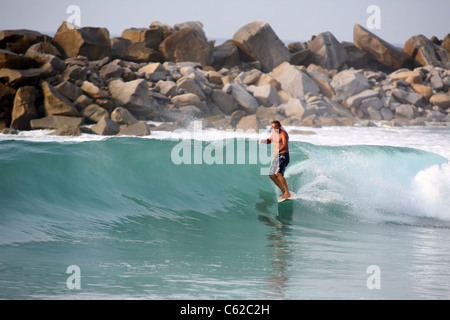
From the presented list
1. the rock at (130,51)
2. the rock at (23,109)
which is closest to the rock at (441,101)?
the rock at (130,51)

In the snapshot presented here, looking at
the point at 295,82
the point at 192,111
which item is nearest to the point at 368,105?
the point at 295,82

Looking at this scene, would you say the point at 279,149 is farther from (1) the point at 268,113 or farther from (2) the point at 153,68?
(2) the point at 153,68

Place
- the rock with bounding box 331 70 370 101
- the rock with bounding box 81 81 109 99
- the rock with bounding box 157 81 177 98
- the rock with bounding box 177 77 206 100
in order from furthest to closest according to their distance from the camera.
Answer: the rock with bounding box 331 70 370 101, the rock with bounding box 177 77 206 100, the rock with bounding box 157 81 177 98, the rock with bounding box 81 81 109 99

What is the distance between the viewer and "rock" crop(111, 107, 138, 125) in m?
16.7

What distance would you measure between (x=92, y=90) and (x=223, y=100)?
6043 mm

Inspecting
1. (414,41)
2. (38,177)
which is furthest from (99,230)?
(414,41)

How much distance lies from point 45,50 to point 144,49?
6308 millimetres

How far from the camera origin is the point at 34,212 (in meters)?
6.84

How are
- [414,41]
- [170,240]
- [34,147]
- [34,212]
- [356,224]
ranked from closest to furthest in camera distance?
[170,240] → [34,212] → [356,224] → [34,147] → [414,41]

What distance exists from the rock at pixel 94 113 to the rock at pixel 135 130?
1669 mm

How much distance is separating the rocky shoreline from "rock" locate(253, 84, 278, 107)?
5 cm

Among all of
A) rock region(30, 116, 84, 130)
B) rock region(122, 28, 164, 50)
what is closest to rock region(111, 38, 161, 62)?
rock region(122, 28, 164, 50)

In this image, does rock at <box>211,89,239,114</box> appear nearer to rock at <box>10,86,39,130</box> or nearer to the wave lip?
rock at <box>10,86,39,130</box>
